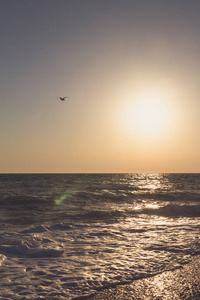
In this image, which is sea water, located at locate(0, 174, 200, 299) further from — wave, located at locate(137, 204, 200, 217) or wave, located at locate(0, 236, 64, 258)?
wave, located at locate(137, 204, 200, 217)

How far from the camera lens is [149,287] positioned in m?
4.62

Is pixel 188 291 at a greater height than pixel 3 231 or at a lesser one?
greater

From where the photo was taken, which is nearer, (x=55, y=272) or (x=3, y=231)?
(x=55, y=272)

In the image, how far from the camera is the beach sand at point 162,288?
4168 millimetres

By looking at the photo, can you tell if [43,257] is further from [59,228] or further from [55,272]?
[59,228]

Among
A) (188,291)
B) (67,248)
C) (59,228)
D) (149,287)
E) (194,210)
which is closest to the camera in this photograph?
(188,291)

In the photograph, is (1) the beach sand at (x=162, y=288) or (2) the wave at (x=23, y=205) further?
(2) the wave at (x=23, y=205)

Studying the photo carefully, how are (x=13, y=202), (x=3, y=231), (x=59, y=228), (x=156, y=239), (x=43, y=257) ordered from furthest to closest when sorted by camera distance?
(x=13, y=202) < (x=59, y=228) < (x=3, y=231) < (x=156, y=239) < (x=43, y=257)

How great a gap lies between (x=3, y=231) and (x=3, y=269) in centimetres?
461

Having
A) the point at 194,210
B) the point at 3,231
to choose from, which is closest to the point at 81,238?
the point at 3,231

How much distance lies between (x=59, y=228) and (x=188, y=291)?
747 centimetres

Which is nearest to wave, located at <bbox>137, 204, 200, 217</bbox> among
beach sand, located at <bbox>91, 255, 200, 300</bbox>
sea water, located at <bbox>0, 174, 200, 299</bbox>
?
sea water, located at <bbox>0, 174, 200, 299</bbox>

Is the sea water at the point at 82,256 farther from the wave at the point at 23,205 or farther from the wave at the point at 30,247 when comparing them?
the wave at the point at 23,205

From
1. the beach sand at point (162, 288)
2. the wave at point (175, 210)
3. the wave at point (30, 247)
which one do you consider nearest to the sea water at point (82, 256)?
the wave at point (30, 247)
